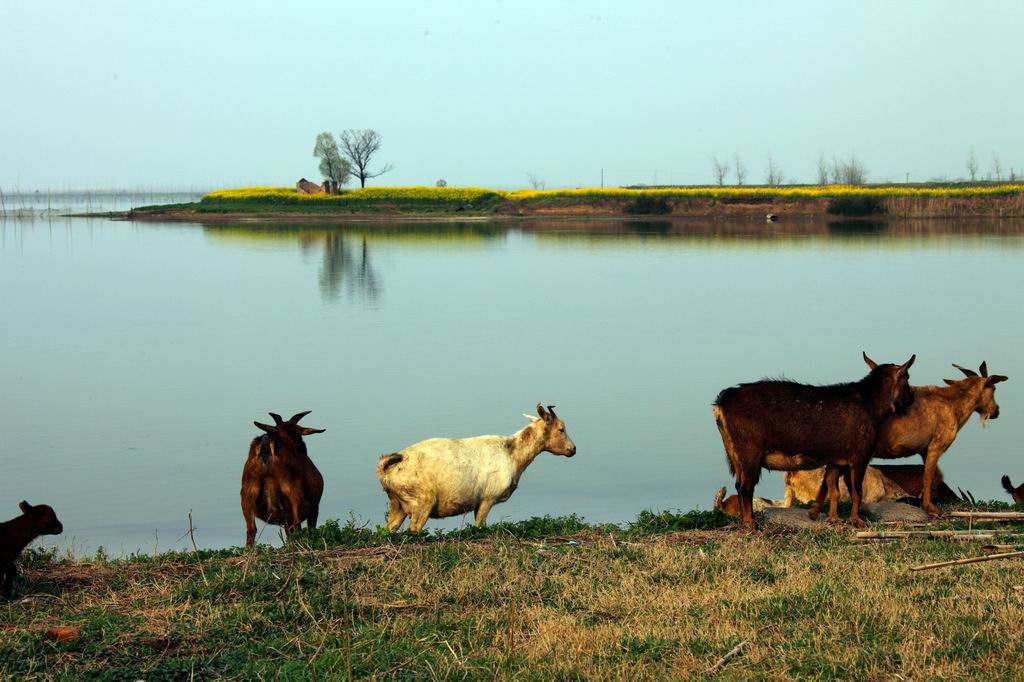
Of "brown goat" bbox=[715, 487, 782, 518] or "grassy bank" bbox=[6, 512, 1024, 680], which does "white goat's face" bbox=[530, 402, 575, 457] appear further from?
"grassy bank" bbox=[6, 512, 1024, 680]

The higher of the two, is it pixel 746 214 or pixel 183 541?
pixel 746 214

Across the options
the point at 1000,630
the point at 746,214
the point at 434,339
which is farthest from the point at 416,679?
the point at 746,214

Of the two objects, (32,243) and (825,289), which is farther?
(32,243)

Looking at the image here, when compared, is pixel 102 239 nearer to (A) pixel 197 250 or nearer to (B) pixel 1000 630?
(A) pixel 197 250

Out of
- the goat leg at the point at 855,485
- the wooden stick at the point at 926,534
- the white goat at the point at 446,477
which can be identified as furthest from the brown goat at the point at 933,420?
the white goat at the point at 446,477

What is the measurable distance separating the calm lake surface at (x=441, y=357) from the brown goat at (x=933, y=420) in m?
3.19

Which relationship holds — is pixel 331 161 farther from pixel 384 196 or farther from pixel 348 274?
pixel 348 274

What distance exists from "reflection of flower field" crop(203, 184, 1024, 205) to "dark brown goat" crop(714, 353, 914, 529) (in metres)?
78.9

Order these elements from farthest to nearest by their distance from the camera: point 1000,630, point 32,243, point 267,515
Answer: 1. point 32,243
2. point 267,515
3. point 1000,630

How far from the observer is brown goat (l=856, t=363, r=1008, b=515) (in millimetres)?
12086

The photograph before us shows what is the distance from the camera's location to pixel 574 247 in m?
63.0

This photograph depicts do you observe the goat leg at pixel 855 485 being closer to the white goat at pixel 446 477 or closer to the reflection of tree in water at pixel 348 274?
the white goat at pixel 446 477

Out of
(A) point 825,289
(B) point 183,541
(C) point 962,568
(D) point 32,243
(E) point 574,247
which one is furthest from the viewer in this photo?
(D) point 32,243

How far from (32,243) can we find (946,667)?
239ft
